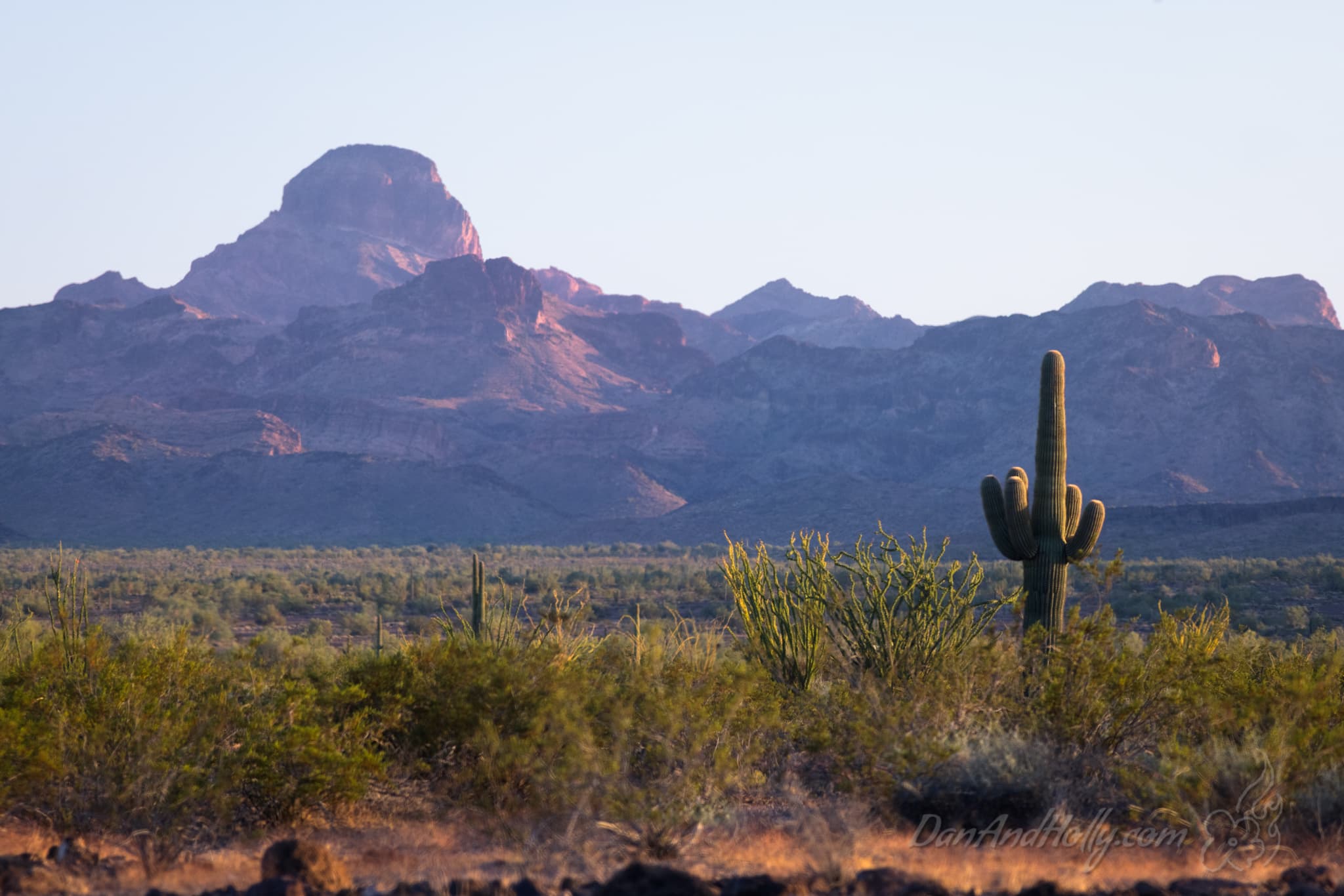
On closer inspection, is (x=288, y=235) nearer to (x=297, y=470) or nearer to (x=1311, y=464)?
(x=297, y=470)

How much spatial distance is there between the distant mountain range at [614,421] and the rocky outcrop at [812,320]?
4.99 m

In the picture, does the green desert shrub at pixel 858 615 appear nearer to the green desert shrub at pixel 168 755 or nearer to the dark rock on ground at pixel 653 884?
the green desert shrub at pixel 168 755

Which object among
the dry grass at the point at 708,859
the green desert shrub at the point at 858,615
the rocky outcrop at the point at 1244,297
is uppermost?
the rocky outcrop at the point at 1244,297

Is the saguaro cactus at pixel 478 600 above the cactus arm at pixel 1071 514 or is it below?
below

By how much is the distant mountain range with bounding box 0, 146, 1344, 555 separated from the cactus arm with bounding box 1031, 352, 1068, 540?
4051 centimetres

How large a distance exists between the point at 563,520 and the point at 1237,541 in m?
45.4

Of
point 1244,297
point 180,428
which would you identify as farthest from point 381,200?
point 1244,297

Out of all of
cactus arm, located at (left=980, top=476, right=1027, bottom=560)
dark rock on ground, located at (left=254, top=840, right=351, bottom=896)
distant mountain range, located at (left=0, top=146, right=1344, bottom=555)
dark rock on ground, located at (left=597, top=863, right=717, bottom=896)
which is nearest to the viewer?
dark rock on ground, located at (left=597, top=863, right=717, bottom=896)

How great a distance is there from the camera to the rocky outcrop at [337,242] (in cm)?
16425

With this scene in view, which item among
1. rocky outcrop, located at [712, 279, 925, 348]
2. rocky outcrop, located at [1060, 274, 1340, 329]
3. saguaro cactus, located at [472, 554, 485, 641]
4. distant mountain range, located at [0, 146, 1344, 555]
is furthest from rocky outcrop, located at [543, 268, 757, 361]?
saguaro cactus, located at [472, 554, 485, 641]

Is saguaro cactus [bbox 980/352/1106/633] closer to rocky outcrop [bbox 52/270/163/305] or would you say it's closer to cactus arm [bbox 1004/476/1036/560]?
cactus arm [bbox 1004/476/1036/560]

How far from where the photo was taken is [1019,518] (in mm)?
12281

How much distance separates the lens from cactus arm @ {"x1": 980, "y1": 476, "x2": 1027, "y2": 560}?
12430 mm

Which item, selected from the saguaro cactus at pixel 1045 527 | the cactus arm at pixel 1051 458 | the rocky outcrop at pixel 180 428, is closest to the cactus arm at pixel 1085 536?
the saguaro cactus at pixel 1045 527
